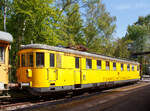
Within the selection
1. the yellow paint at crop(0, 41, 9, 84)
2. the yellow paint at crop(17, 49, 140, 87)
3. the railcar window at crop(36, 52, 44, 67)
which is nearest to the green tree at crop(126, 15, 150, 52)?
the yellow paint at crop(17, 49, 140, 87)

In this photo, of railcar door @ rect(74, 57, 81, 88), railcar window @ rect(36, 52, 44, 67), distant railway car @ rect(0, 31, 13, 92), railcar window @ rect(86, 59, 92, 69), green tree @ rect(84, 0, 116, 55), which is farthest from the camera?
green tree @ rect(84, 0, 116, 55)

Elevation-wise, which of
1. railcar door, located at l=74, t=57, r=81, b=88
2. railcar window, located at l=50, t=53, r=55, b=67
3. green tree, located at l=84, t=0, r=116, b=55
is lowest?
railcar door, located at l=74, t=57, r=81, b=88

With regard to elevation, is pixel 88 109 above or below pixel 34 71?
below

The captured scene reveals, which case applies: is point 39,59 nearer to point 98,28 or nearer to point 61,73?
point 61,73

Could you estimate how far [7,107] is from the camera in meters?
8.47

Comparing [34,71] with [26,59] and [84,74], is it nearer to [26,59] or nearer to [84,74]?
[26,59]

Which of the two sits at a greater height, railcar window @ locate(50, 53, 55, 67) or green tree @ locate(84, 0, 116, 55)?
green tree @ locate(84, 0, 116, 55)

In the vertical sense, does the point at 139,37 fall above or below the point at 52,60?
above

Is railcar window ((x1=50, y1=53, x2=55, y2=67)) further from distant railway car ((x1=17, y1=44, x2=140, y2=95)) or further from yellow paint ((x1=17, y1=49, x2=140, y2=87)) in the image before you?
yellow paint ((x1=17, y1=49, x2=140, y2=87))

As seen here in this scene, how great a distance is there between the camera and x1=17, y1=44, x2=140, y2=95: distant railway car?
9789mm

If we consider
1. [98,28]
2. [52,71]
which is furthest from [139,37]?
[52,71]

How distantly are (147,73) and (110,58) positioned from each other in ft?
108

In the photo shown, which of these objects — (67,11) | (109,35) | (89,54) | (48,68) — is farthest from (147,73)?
Result: (48,68)

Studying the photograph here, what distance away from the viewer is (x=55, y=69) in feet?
34.0
